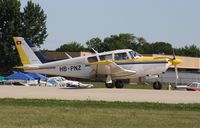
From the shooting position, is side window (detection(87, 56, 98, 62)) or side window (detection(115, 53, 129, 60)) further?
side window (detection(87, 56, 98, 62))

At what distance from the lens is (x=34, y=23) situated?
7938cm

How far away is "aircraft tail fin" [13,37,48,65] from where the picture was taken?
36.0m

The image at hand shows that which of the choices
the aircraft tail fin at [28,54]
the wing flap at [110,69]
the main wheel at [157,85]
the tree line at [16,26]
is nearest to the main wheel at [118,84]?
the wing flap at [110,69]

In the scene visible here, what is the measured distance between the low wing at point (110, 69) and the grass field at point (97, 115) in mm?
12905

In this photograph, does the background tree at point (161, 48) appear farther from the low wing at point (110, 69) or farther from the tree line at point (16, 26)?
the low wing at point (110, 69)

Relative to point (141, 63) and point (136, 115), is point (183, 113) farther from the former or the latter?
point (141, 63)

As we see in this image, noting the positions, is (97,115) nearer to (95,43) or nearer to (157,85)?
(157,85)

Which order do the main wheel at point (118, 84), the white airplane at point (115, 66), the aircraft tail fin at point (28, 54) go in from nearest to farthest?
the white airplane at point (115, 66) → the main wheel at point (118, 84) → the aircraft tail fin at point (28, 54)

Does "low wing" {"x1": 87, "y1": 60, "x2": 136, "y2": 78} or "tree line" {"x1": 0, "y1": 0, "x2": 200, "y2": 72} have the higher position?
"tree line" {"x1": 0, "y1": 0, "x2": 200, "y2": 72}

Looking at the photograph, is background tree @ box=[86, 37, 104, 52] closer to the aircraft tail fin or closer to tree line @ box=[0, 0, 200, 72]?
tree line @ box=[0, 0, 200, 72]

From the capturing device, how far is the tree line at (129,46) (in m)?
155

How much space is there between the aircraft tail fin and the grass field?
16.9 m

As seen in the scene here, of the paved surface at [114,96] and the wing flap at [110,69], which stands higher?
the wing flap at [110,69]

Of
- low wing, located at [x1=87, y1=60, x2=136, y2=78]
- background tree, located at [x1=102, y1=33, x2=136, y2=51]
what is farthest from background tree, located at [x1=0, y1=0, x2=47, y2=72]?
background tree, located at [x1=102, y1=33, x2=136, y2=51]
